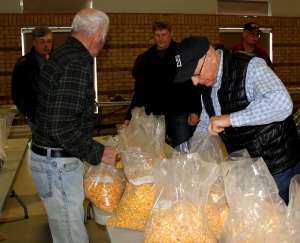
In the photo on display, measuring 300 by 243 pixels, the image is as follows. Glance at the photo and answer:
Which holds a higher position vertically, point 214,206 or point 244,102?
point 244,102

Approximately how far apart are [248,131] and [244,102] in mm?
149

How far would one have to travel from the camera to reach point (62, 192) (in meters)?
2.04

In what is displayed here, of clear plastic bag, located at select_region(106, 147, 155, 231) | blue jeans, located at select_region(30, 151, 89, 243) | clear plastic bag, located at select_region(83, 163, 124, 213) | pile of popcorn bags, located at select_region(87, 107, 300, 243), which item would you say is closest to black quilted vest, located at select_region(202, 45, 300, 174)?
pile of popcorn bags, located at select_region(87, 107, 300, 243)

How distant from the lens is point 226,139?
197 centimetres

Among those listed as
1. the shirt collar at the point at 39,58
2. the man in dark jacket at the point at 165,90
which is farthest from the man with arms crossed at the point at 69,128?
the shirt collar at the point at 39,58

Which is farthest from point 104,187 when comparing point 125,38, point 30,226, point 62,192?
point 125,38

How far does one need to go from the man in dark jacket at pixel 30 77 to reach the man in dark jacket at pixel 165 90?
38.0 inches

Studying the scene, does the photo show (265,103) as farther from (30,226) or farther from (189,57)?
(30,226)

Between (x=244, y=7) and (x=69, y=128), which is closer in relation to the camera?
(x=69, y=128)

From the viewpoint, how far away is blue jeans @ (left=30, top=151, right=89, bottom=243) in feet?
6.67

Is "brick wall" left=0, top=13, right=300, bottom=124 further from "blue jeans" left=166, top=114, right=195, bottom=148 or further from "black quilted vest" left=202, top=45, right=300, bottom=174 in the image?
"black quilted vest" left=202, top=45, right=300, bottom=174

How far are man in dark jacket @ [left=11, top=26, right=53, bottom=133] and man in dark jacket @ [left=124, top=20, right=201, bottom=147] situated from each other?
966 millimetres

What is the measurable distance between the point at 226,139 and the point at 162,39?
1568 mm

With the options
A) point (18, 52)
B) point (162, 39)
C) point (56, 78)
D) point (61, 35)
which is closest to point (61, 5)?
point (61, 35)
